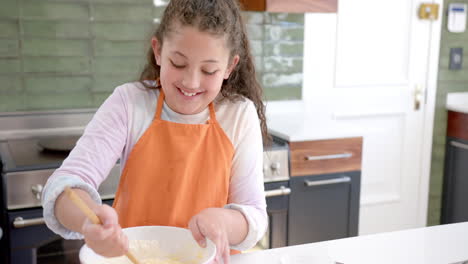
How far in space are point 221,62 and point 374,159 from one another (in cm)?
228

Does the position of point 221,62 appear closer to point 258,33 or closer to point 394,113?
point 258,33

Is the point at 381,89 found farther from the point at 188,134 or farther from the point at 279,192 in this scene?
the point at 188,134

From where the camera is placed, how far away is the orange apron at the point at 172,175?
1.28 meters

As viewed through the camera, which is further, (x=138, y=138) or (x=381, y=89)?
(x=381, y=89)

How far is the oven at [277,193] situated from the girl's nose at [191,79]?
1.15 meters

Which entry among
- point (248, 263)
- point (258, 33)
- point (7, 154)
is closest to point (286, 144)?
point (258, 33)

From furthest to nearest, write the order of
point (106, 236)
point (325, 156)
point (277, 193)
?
point (325, 156) < point (277, 193) < point (106, 236)

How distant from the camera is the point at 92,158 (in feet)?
3.65

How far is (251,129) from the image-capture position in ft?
4.31

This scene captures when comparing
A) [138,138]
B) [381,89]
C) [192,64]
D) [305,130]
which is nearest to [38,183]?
[138,138]

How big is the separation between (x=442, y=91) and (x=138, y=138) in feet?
8.34

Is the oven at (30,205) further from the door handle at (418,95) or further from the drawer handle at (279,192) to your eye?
the door handle at (418,95)

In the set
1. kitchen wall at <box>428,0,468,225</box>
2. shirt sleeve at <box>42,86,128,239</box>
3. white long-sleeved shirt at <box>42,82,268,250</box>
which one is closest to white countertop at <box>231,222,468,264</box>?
white long-sleeved shirt at <box>42,82,268,250</box>

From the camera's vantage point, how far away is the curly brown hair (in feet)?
3.63
